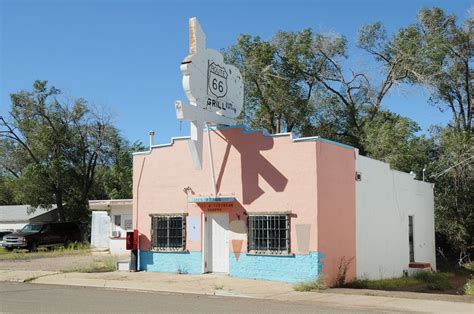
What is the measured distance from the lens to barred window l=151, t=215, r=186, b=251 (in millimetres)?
19719

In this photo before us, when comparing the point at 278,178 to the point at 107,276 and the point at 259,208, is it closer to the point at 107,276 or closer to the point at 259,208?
the point at 259,208

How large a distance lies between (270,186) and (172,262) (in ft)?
15.4

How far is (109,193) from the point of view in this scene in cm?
4459

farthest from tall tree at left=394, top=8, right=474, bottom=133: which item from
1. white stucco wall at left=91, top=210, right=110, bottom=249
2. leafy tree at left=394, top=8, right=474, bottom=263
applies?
white stucco wall at left=91, top=210, right=110, bottom=249

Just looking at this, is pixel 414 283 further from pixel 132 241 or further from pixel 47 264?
pixel 47 264

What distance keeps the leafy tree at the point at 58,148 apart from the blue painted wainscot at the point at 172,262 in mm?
24045

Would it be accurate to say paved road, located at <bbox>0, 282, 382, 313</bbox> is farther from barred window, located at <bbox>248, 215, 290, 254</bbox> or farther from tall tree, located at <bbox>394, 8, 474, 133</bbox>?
tall tree, located at <bbox>394, 8, 474, 133</bbox>

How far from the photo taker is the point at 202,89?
17.3m

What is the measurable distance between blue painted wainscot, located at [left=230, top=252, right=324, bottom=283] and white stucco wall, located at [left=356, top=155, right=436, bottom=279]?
2970mm

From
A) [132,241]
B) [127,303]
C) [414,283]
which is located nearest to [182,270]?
[132,241]

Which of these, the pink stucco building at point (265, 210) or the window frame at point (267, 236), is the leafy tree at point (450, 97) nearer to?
the pink stucco building at point (265, 210)

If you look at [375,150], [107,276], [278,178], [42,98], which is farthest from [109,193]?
[278,178]

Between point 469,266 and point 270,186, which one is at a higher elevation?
point 270,186

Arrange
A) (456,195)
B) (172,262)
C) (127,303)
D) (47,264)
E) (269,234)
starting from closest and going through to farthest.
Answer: (127,303) → (269,234) → (172,262) → (47,264) → (456,195)
